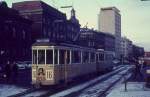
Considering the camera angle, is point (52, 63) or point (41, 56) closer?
point (52, 63)

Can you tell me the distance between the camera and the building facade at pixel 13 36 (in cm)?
5266

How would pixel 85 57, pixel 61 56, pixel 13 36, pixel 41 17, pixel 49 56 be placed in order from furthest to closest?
1. pixel 41 17
2. pixel 13 36
3. pixel 85 57
4. pixel 61 56
5. pixel 49 56

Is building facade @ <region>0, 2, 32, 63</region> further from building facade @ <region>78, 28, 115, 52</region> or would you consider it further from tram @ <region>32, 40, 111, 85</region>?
building facade @ <region>78, 28, 115, 52</region>

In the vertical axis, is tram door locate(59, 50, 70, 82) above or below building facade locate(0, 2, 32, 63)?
below

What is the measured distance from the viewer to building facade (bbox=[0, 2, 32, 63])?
2073 inches

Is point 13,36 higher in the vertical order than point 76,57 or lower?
higher

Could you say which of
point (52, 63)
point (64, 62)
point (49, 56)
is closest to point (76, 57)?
point (64, 62)

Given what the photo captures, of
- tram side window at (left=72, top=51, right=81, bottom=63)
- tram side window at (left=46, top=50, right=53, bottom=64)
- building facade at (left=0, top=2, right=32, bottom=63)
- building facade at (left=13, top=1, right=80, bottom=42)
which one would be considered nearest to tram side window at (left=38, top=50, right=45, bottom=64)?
tram side window at (left=46, top=50, right=53, bottom=64)

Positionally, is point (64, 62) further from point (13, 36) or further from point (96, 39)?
point (96, 39)

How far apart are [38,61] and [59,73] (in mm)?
1517

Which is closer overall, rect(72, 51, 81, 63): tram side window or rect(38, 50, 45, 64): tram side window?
rect(38, 50, 45, 64): tram side window

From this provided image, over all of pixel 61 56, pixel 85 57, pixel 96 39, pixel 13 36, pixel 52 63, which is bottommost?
pixel 52 63

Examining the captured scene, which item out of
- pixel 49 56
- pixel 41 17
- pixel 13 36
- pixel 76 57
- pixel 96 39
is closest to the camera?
pixel 49 56

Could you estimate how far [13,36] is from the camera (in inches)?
2207
